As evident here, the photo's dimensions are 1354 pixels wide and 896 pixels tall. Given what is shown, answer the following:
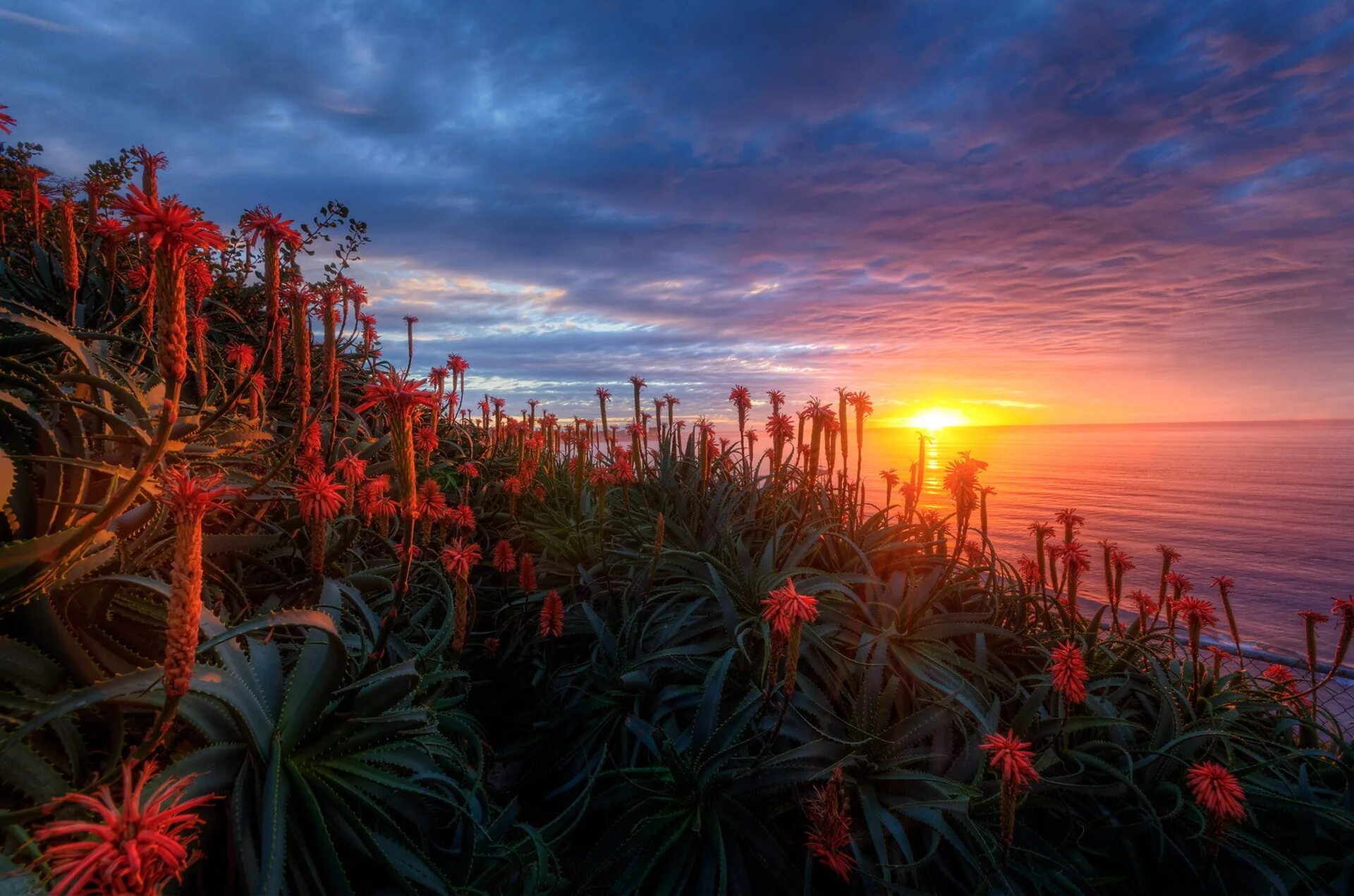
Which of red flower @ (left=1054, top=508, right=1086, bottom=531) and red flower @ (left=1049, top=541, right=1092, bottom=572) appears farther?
red flower @ (left=1054, top=508, right=1086, bottom=531)

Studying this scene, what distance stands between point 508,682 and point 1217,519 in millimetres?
21820

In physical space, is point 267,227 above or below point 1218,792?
above

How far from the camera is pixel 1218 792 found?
2133mm

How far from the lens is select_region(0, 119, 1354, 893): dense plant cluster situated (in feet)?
4.51

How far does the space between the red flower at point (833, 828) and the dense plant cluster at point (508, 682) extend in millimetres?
18

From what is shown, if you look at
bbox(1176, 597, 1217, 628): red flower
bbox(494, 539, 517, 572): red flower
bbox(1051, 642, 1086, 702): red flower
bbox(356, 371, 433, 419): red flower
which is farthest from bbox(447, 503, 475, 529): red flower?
bbox(1176, 597, 1217, 628): red flower

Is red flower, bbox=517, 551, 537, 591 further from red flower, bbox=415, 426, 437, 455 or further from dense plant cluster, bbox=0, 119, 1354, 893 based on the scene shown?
red flower, bbox=415, 426, 437, 455

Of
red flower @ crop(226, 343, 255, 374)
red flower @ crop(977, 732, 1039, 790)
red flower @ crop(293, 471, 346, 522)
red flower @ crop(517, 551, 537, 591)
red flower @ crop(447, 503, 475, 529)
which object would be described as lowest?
red flower @ crop(977, 732, 1039, 790)

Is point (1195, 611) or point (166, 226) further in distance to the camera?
point (1195, 611)

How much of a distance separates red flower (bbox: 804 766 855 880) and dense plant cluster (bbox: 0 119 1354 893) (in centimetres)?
2

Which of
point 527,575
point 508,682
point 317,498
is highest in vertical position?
point 317,498

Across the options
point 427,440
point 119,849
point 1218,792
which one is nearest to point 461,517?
point 427,440

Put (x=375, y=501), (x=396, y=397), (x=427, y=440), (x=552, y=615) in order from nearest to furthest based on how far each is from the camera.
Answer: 1. (x=396, y=397)
2. (x=375, y=501)
3. (x=552, y=615)
4. (x=427, y=440)

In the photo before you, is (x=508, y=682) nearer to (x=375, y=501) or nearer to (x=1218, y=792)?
(x=375, y=501)
